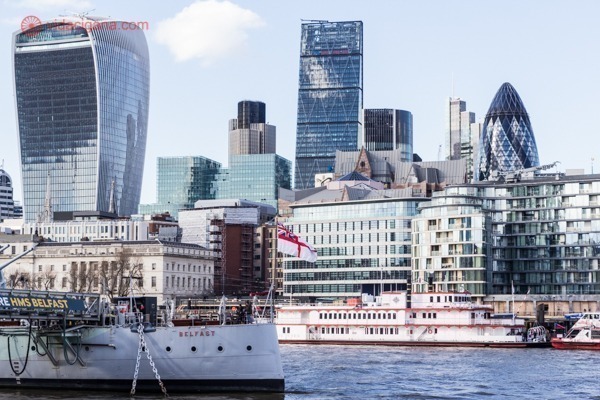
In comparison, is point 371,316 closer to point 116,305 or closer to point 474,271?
point 474,271

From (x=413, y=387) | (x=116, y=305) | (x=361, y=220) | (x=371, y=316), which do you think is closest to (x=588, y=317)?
(x=371, y=316)

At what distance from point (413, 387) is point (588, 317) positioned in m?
74.1

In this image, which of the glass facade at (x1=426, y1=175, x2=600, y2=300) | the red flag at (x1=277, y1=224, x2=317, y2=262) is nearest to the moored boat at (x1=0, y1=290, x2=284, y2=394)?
the red flag at (x1=277, y1=224, x2=317, y2=262)

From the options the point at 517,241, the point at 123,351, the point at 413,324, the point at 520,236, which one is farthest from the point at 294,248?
the point at 517,241

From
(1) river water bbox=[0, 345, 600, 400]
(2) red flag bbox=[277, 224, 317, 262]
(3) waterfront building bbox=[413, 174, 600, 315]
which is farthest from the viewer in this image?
(3) waterfront building bbox=[413, 174, 600, 315]

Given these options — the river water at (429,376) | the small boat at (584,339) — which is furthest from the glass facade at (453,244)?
the river water at (429,376)

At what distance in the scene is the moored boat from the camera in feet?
230

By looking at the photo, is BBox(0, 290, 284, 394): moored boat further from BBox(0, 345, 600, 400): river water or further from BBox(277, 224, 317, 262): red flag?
BBox(277, 224, 317, 262): red flag

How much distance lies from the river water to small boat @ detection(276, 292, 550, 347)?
12729 millimetres

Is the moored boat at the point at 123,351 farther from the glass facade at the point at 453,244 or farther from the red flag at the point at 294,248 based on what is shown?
the glass facade at the point at 453,244

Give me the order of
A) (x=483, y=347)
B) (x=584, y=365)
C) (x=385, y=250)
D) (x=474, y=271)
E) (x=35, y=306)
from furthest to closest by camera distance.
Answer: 1. (x=385, y=250)
2. (x=474, y=271)
3. (x=483, y=347)
4. (x=584, y=365)
5. (x=35, y=306)

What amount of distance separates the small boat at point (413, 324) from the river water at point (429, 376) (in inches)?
501

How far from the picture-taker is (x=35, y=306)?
227 feet

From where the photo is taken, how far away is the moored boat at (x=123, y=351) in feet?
230
